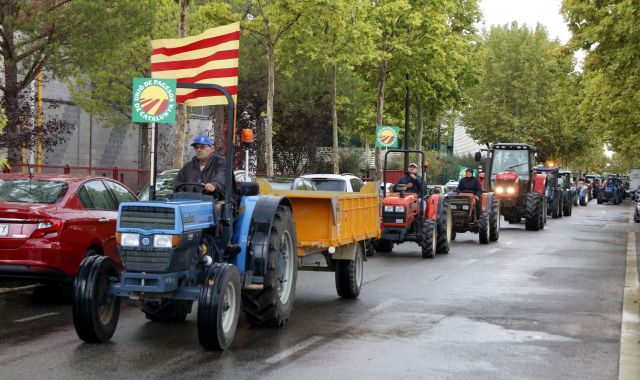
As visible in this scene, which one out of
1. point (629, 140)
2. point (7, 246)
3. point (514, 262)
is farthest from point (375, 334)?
point (629, 140)

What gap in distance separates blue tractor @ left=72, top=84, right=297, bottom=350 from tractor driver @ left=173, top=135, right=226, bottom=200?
0.19m

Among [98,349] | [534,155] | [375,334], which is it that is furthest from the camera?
[534,155]

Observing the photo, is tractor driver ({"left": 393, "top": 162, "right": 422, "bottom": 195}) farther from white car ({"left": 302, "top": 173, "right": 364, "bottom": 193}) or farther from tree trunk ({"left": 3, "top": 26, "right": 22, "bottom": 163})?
tree trunk ({"left": 3, "top": 26, "right": 22, "bottom": 163})

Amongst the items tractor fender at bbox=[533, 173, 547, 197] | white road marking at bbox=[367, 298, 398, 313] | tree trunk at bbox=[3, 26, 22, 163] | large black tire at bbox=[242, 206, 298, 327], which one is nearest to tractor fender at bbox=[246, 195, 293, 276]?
large black tire at bbox=[242, 206, 298, 327]

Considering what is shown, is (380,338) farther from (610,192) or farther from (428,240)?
(610,192)

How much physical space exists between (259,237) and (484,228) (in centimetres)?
1638

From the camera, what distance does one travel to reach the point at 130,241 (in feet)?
29.6

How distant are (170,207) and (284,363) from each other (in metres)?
1.70

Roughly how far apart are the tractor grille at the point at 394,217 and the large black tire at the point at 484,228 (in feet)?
19.0

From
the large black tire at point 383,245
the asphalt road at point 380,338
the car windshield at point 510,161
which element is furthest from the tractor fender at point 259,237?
the car windshield at point 510,161

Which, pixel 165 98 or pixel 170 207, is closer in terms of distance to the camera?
pixel 170 207

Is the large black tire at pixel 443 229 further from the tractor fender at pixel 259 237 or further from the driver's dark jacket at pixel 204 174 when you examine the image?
the driver's dark jacket at pixel 204 174

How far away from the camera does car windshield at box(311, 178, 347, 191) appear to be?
24156 mm

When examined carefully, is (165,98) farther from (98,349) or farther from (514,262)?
(514,262)
